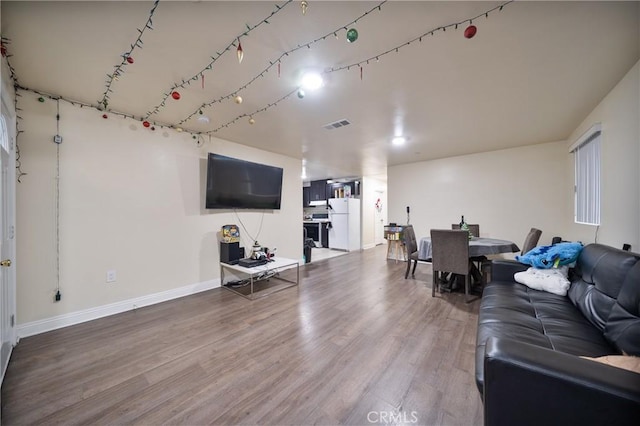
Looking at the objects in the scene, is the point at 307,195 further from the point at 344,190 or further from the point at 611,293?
the point at 611,293

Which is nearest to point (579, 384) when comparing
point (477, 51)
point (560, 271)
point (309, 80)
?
point (560, 271)

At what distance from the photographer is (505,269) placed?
7.88ft

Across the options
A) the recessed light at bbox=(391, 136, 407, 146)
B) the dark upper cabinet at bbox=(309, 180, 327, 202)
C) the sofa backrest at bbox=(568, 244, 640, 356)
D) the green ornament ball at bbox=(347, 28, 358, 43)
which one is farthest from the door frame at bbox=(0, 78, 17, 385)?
the dark upper cabinet at bbox=(309, 180, 327, 202)

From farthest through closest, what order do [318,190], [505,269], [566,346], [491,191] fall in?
1. [318,190]
2. [491,191]
3. [505,269]
4. [566,346]

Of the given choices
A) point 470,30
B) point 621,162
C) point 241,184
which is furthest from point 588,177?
point 241,184

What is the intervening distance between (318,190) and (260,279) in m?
4.57

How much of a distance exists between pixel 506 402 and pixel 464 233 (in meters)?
2.42

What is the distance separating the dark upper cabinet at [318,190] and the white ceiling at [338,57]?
192 inches

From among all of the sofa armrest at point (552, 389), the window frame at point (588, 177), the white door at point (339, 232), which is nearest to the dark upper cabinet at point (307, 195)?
the white door at point (339, 232)

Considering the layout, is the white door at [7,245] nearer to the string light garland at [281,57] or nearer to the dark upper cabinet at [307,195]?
the string light garland at [281,57]

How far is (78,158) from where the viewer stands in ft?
8.19

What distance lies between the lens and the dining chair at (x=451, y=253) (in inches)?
117

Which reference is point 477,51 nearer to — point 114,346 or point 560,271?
point 560,271

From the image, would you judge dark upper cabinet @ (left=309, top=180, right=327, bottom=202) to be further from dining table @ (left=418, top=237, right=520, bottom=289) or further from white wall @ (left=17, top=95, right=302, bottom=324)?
dining table @ (left=418, top=237, right=520, bottom=289)
